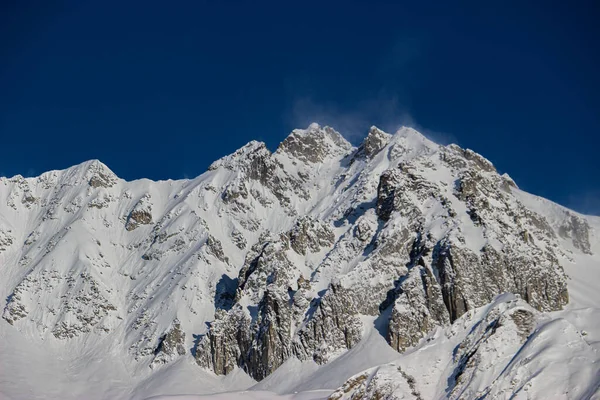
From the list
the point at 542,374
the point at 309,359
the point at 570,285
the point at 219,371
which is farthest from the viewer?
the point at 570,285

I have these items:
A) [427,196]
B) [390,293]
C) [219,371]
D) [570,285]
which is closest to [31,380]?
[219,371]

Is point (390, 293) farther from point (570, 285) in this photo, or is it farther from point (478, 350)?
point (478, 350)

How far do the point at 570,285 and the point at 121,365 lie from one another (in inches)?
4941

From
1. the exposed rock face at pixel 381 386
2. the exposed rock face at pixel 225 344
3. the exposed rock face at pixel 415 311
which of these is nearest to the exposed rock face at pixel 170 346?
the exposed rock face at pixel 225 344

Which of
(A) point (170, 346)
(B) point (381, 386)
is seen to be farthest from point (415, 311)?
(B) point (381, 386)

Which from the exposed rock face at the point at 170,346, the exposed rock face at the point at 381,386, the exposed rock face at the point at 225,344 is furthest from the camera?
the exposed rock face at the point at 170,346

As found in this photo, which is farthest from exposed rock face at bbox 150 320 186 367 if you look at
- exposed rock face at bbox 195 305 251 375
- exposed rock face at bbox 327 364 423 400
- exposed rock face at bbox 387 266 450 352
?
exposed rock face at bbox 327 364 423 400

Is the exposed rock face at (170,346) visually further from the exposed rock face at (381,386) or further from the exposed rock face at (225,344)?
the exposed rock face at (381,386)

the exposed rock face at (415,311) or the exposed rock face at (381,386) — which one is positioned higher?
the exposed rock face at (415,311)

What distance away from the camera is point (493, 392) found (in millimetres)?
79125

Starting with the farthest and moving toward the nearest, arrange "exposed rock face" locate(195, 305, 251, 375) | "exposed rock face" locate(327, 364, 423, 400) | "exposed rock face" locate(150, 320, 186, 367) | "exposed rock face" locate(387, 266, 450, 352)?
"exposed rock face" locate(150, 320, 186, 367)
"exposed rock face" locate(195, 305, 251, 375)
"exposed rock face" locate(387, 266, 450, 352)
"exposed rock face" locate(327, 364, 423, 400)

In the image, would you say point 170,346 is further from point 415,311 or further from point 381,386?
point 381,386

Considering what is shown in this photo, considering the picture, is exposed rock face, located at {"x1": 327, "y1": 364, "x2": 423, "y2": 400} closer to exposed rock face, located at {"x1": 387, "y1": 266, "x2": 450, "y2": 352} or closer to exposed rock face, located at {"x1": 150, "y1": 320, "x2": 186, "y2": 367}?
exposed rock face, located at {"x1": 387, "y1": 266, "x2": 450, "y2": 352}

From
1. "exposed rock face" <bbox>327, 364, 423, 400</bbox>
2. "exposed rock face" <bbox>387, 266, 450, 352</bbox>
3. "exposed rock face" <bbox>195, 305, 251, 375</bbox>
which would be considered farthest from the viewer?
"exposed rock face" <bbox>195, 305, 251, 375</bbox>
